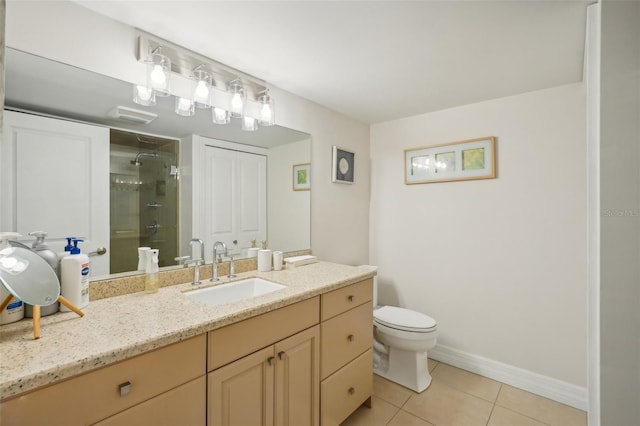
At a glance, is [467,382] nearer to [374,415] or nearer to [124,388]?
[374,415]

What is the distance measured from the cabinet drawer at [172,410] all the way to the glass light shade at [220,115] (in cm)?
141

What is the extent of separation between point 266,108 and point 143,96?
2.45 feet

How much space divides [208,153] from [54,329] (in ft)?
3.64

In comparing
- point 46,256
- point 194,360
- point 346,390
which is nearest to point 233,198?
point 46,256

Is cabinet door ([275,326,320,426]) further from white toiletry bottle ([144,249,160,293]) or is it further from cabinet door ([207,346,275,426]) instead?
white toiletry bottle ([144,249,160,293])

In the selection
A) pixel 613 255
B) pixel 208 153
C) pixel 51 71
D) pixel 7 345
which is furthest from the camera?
pixel 208 153

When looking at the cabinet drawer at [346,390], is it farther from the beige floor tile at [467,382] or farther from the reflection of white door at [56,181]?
the reflection of white door at [56,181]

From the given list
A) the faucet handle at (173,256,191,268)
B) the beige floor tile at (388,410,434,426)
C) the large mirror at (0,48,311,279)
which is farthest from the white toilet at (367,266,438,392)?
the faucet handle at (173,256,191,268)

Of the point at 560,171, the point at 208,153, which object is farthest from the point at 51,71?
the point at 560,171

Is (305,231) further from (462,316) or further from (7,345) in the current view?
(7,345)

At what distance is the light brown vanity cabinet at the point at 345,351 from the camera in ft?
5.17

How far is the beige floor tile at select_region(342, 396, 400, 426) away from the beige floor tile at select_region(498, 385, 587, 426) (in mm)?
771

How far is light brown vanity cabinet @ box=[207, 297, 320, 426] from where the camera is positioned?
1116mm

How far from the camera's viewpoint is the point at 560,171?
2039mm
